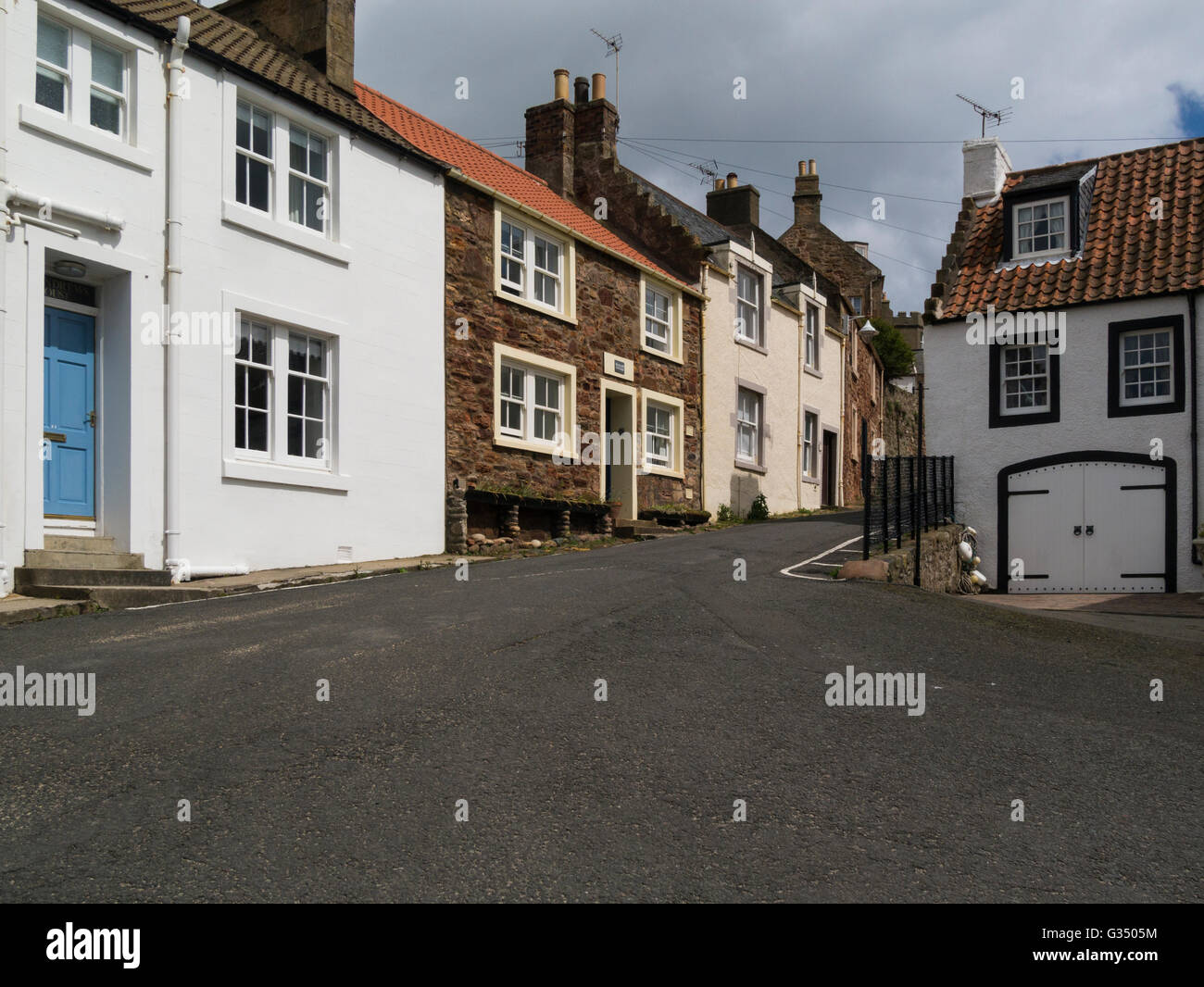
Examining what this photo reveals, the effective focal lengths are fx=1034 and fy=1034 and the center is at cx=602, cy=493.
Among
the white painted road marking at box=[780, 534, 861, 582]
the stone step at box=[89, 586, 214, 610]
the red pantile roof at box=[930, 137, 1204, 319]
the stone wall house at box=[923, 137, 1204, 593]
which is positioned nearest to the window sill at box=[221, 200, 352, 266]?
the stone step at box=[89, 586, 214, 610]

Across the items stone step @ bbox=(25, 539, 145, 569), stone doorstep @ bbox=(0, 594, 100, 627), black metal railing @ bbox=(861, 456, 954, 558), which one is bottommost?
stone doorstep @ bbox=(0, 594, 100, 627)

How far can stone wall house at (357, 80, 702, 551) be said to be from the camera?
18.1 m

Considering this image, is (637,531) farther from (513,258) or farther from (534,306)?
(513,258)

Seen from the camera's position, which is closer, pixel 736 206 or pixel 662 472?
pixel 662 472

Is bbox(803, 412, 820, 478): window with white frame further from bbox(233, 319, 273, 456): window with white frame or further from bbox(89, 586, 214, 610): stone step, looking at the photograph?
bbox(89, 586, 214, 610): stone step

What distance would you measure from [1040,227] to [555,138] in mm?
12691

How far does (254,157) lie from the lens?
14.5 meters

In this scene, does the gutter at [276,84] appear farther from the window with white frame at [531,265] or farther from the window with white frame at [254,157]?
the window with white frame at [531,265]

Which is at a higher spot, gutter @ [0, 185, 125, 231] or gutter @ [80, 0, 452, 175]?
gutter @ [80, 0, 452, 175]

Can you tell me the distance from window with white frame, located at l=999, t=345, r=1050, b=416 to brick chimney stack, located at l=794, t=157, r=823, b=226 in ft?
89.3

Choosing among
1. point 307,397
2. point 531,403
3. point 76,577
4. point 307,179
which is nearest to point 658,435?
point 531,403

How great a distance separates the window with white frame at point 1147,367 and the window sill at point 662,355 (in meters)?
9.66
